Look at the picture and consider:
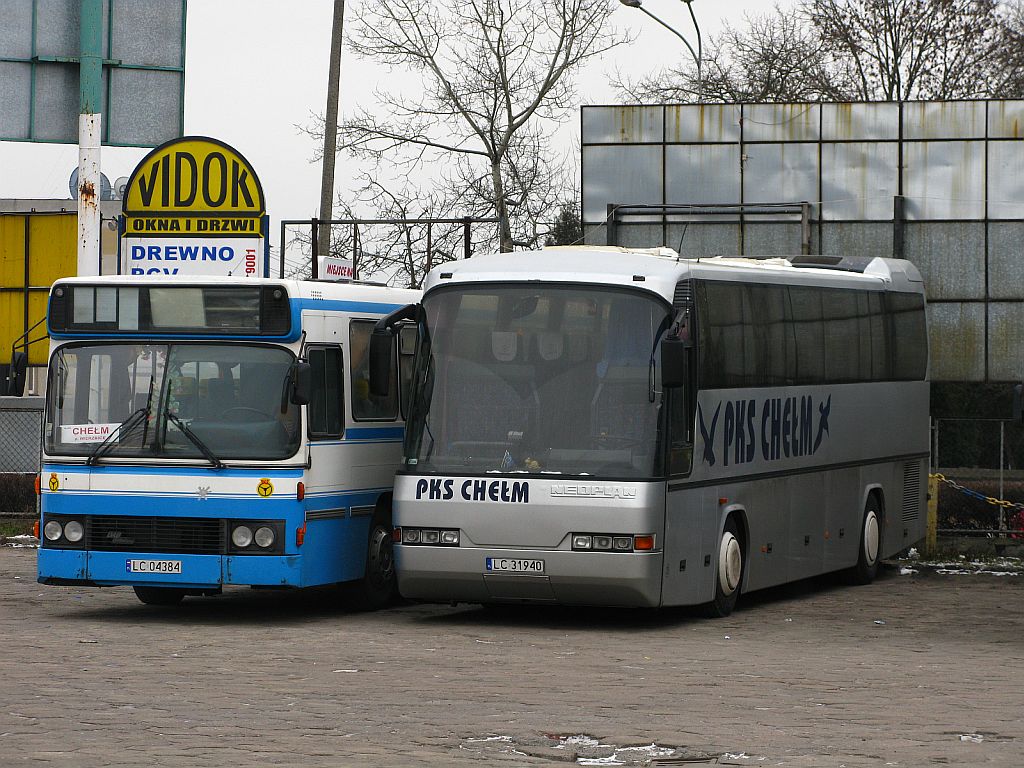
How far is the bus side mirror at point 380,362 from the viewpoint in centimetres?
1488

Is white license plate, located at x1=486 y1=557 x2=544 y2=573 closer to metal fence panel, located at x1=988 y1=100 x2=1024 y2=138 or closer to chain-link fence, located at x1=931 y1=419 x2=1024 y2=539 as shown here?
chain-link fence, located at x1=931 y1=419 x2=1024 y2=539

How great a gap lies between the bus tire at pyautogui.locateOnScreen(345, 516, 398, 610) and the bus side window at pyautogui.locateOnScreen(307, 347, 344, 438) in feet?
3.99

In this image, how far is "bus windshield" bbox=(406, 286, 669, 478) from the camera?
47.3ft

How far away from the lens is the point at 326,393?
1502 centimetres

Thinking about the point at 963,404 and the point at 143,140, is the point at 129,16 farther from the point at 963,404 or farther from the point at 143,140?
the point at 963,404

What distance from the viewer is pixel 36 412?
28.1 meters

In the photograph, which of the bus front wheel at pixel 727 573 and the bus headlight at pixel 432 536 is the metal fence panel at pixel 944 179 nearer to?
the bus front wheel at pixel 727 573

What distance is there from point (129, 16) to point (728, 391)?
1012 cm

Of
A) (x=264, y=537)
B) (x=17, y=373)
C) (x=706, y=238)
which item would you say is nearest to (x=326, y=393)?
(x=264, y=537)

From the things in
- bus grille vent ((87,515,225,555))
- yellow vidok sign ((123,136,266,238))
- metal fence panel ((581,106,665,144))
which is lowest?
bus grille vent ((87,515,225,555))

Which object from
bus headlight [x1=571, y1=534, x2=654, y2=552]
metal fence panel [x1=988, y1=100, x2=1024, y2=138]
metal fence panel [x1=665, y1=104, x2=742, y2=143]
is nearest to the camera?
bus headlight [x1=571, y1=534, x2=654, y2=552]

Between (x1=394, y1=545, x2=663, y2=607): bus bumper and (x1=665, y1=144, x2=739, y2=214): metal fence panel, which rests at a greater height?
(x1=665, y1=144, x2=739, y2=214): metal fence panel

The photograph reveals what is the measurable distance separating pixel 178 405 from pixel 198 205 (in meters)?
6.48

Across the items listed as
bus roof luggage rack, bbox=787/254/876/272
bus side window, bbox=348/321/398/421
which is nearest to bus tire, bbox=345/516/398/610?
bus side window, bbox=348/321/398/421
